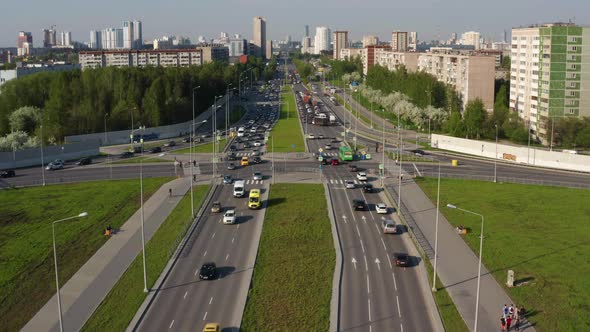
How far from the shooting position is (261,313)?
94.1 ft

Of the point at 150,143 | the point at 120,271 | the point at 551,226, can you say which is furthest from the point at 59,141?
the point at 551,226

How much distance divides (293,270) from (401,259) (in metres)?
6.55

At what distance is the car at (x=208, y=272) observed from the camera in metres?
33.0

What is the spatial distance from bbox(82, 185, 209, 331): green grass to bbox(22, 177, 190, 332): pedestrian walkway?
48 cm

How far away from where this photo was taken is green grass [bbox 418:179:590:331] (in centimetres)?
2983

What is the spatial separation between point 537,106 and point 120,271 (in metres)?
67.6

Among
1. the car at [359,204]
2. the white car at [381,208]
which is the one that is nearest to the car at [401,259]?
the white car at [381,208]

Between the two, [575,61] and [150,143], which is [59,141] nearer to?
[150,143]

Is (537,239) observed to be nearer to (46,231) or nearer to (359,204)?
(359,204)

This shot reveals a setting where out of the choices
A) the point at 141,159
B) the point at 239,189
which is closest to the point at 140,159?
the point at 141,159

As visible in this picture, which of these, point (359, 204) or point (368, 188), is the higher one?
A: point (368, 188)

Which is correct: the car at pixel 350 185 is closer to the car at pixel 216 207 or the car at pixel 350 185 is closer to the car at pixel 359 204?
the car at pixel 359 204

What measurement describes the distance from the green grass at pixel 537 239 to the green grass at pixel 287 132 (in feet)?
83.9

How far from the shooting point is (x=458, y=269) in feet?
113
